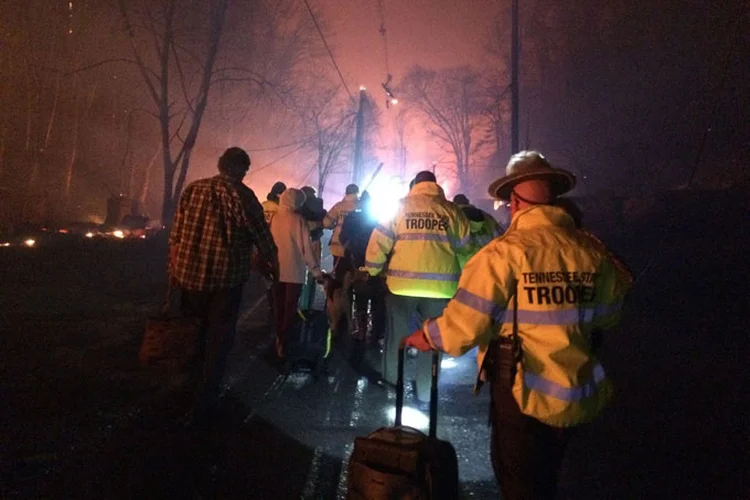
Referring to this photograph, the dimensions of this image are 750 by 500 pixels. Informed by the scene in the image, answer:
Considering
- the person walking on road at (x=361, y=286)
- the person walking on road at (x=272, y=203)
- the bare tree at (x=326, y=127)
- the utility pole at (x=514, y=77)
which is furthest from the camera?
the bare tree at (x=326, y=127)

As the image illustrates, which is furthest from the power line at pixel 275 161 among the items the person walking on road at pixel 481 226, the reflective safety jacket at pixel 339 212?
the person walking on road at pixel 481 226

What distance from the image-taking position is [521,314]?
1.85 metres

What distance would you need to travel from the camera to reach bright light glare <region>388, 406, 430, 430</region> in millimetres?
3842

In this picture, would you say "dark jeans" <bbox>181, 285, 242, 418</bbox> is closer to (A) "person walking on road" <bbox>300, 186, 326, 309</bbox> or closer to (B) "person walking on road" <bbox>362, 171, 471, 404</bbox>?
(B) "person walking on road" <bbox>362, 171, 471, 404</bbox>

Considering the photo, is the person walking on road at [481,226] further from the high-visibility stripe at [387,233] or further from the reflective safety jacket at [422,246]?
the high-visibility stripe at [387,233]

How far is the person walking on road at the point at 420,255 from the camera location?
395 centimetres

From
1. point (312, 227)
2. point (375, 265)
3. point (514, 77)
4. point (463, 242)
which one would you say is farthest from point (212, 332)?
point (514, 77)

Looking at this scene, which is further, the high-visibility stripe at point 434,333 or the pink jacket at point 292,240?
the pink jacket at point 292,240

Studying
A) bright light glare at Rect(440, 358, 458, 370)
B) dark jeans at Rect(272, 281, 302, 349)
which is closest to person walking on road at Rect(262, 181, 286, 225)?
dark jeans at Rect(272, 281, 302, 349)

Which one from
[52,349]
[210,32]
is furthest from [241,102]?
[52,349]

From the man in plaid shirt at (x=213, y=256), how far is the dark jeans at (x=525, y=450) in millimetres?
2421

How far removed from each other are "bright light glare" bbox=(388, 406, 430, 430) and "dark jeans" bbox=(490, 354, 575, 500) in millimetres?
1917

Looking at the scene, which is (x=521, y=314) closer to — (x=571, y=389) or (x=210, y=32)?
(x=571, y=389)

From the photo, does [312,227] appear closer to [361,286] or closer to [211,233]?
[361,286]
